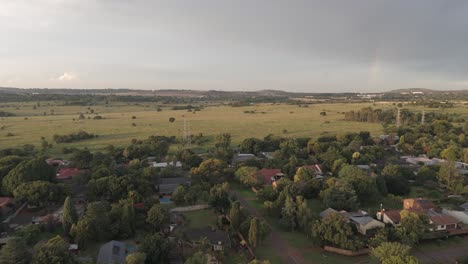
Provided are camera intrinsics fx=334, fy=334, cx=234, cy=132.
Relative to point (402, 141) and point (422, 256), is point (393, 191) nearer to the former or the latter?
point (422, 256)

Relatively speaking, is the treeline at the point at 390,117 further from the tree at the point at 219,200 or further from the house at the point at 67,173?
the house at the point at 67,173

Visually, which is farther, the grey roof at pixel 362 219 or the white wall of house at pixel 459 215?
the white wall of house at pixel 459 215

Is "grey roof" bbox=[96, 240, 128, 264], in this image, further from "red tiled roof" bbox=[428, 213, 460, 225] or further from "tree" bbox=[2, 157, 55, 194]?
"red tiled roof" bbox=[428, 213, 460, 225]

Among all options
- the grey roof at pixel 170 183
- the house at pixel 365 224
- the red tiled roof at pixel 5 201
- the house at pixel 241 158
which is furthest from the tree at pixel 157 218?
the house at pixel 241 158

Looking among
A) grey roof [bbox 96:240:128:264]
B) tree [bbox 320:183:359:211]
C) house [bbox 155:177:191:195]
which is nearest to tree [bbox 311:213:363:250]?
tree [bbox 320:183:359:211]

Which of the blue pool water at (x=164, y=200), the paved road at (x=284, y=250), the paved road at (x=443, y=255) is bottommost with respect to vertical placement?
the paved road at (x=284, y=250)

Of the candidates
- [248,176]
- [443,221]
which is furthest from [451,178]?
[248,176]

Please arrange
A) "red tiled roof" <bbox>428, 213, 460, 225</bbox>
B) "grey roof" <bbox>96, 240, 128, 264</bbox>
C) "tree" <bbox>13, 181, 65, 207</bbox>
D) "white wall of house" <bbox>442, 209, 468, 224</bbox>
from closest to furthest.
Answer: "grey roof" <bbox>96, 240, 128, 264</bbox> < "red tiled roof" <bbox>428, 213, 460, 225</bbox> < "white wall of house" <bbox>442, 209, 468, 224</bbox> < "tree" <bbox>13, 181, 65, 207</bbox>

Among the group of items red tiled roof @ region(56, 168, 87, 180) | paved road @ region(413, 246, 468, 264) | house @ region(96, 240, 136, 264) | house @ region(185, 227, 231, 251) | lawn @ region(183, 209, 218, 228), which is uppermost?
red tiled roof @ region(56, 168, 87, 180)

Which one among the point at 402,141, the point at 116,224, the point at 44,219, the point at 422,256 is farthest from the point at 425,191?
the point at 44,219
